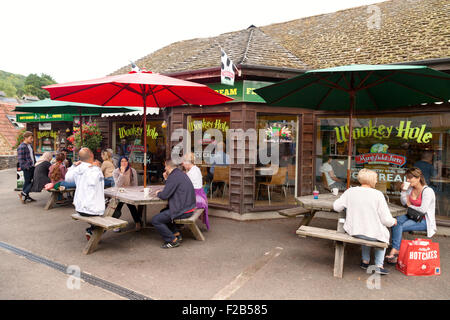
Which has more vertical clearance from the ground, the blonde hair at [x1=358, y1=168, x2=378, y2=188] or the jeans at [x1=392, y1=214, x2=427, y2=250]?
the blonde hair at [x1=358, y1=168, x2=378, y2=188]

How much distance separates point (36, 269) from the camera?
4.11 meters

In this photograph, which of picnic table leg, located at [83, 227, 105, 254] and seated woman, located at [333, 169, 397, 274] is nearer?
seated woman, located at [333, 169, 397, 274]

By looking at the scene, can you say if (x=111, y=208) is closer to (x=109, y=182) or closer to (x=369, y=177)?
(x=109, y=182)

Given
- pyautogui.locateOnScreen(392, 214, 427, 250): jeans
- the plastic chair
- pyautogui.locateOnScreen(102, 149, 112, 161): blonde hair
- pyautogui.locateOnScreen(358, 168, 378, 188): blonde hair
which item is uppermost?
pyautogui.locateOnScreen(102, 149, 112, 161): blonde hair

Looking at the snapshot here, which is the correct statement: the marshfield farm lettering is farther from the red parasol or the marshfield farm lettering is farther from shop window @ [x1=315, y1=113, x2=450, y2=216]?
the red parasol

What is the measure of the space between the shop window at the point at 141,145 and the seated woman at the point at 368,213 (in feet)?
26.3

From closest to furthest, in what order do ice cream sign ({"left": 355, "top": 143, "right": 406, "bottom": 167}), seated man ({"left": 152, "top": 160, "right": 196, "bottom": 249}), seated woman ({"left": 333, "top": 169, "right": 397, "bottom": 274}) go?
seated woman ({"left": 333, "top": 169, "right": 397, "bottom": 274}) → seated man ({"left": 152, "top": 160, "right": 196, "bottom": 249}) → ice cream sign ({"left": 355, "top": 143, "right": 406, "bottom": 167})

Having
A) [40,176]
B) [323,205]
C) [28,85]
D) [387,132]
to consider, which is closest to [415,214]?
[323,205]

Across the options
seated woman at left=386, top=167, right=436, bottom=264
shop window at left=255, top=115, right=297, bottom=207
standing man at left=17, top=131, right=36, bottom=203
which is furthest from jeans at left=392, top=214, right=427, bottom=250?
standing man at left=17, top=131, right=36, bottom=203

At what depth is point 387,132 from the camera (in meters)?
6.93

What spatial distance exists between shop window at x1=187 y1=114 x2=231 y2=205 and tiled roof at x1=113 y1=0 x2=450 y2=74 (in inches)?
54.4

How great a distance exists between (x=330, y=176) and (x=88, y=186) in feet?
18.0

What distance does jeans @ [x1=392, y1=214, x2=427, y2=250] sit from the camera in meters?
4.64
